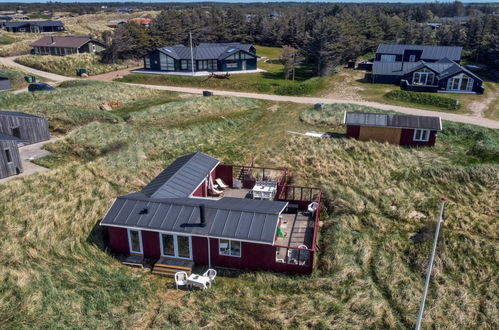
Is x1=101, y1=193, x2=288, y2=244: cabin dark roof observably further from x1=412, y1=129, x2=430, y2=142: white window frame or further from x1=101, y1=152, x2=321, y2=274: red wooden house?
x1=412, y1=129, x2=430, y2=142: white window frame

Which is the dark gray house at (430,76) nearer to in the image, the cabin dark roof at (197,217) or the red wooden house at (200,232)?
the red wooden house at (200,232)

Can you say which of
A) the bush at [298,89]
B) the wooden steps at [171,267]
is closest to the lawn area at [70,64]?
the bush at [298,89]

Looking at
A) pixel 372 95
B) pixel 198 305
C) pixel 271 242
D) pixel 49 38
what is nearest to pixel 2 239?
pixel 198 305

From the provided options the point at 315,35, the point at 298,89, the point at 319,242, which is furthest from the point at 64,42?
the point at 319,242

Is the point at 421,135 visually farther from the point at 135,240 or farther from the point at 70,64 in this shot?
the point at 70,64

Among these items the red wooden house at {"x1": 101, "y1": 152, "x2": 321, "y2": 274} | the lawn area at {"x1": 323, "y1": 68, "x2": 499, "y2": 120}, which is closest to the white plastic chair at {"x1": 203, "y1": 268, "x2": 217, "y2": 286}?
the red wooden house at {"x1": 101, "y1": 152, "x2": 321, "y2": 274}

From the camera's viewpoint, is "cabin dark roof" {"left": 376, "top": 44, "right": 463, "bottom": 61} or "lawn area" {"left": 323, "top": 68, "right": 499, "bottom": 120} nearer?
"lawn area" {"left": 323, "top": 68, "right": 499, "bottom": 120}
